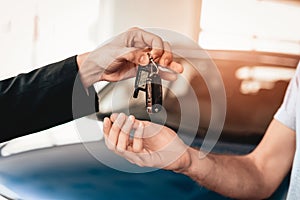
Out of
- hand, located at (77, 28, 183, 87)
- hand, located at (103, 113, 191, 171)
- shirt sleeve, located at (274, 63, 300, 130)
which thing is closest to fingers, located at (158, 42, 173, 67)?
hand, located at (77, 28, 183, 87)

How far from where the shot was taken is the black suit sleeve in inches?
36.8

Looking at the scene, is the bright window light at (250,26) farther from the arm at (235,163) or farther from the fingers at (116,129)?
the fingers at (116,129)

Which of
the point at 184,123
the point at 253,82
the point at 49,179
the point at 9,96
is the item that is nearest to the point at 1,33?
the point at 9,96

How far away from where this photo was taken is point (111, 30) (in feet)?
3.27

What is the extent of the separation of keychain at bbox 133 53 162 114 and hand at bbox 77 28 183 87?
0.4 inches

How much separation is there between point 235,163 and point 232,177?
29 mm

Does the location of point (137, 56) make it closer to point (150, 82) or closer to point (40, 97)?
point (150, 82)

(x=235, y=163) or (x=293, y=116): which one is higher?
(x=293, y=116)

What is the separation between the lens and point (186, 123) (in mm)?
976

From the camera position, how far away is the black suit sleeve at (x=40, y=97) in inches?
36.8

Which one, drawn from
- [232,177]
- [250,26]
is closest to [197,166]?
[232,177]

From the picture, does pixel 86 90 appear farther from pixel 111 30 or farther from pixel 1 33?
pixel 1 33

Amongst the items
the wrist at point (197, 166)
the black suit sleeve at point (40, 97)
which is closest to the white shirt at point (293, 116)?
the wrist at point (197, 166)

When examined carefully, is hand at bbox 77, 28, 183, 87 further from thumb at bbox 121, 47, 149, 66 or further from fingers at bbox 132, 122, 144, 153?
fingers at bbox 132, 122, 144, 153
